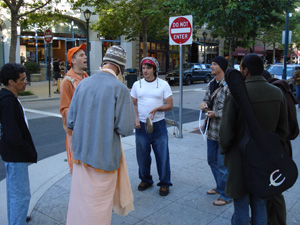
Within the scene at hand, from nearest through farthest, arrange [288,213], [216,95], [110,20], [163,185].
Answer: [288,213] → [216,95] → [163,185] → [110,20]

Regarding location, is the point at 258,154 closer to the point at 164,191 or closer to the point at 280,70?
the point at 164,191

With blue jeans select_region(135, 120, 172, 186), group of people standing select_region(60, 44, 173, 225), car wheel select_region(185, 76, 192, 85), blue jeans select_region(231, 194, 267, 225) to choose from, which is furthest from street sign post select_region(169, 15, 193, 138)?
car wheel select_region(185, 76, 192, 85)

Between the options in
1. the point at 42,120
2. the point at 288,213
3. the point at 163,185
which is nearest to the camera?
the point at 288,213

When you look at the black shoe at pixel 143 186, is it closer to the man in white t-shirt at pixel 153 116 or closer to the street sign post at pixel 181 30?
the man in white t-shirt at pixel 153 116

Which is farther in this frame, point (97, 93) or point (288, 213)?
point (288, 213)

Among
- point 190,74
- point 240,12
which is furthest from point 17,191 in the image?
point 190,74

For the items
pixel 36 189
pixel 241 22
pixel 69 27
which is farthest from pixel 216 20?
pixel 69 27

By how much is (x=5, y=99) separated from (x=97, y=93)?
3.01 feet

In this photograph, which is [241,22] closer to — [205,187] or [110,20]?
[205,187]

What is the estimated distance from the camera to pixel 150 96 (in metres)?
4.38

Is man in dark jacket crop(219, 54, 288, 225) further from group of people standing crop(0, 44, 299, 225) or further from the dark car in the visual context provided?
the dark car

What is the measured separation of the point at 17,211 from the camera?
3.06m

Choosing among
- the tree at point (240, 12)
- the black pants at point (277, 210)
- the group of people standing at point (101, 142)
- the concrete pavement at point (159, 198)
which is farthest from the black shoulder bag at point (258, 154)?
the tree at point (240, 12)

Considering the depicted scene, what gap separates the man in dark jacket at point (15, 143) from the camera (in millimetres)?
2910
